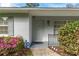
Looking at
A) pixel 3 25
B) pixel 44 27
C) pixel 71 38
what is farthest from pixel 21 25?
pixel 71 38

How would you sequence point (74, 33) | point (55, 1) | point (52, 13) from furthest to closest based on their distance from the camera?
point (52, 13) → point (55, 1) → point (74, 33)

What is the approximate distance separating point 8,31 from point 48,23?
19.2 feet

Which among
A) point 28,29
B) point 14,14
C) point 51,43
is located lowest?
point 51,43

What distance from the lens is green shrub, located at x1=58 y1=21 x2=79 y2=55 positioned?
12.4 metres

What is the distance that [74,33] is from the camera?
12.5 metres

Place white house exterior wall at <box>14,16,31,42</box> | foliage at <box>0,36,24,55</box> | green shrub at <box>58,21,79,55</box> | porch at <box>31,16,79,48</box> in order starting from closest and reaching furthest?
green shrub at <box>58,21,79,55</box> → foliage at <box>0,36,24,55</box> → white house exterior wall at <box>14,16,31,42</box> → porch at <box>31,16,79,48</box>

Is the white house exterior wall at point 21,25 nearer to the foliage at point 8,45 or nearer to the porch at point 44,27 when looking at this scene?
the foliage at point 8,45

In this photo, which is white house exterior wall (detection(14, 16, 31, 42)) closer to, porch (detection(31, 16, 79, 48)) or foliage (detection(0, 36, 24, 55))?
foliage (detection(0, 36, 24, 55))

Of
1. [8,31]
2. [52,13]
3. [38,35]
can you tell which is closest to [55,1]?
[52,13]

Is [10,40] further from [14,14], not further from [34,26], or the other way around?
[34,26]

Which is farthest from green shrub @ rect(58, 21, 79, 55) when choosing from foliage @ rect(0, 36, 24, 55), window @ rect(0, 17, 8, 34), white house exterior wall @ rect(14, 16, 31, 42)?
window @ rect(0, 17, 8, 34)

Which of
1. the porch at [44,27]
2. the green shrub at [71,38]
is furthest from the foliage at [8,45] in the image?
the porch at [44,27]

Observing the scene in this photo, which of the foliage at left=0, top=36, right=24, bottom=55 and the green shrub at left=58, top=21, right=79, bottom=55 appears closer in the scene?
the green shrub at left=58, top=21, right=79, bottom=55

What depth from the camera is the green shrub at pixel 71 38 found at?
12.4 m
